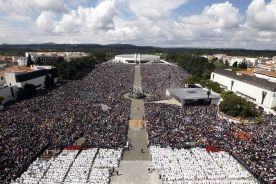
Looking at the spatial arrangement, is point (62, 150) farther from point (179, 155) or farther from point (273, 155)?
point (273, 155)

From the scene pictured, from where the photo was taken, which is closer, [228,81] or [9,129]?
[9,129]

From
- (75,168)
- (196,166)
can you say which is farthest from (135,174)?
(196,166)

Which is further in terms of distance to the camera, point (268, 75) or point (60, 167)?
point (268, 75)

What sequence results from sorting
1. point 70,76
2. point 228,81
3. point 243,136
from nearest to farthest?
point 243,136 < point 228,81 < point 70,76

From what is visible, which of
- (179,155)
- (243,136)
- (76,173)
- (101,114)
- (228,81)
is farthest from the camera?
(228,81)

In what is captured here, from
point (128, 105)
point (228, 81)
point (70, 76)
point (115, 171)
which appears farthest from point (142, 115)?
point (70, 76)

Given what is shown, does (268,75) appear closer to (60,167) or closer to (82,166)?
(82,166)
